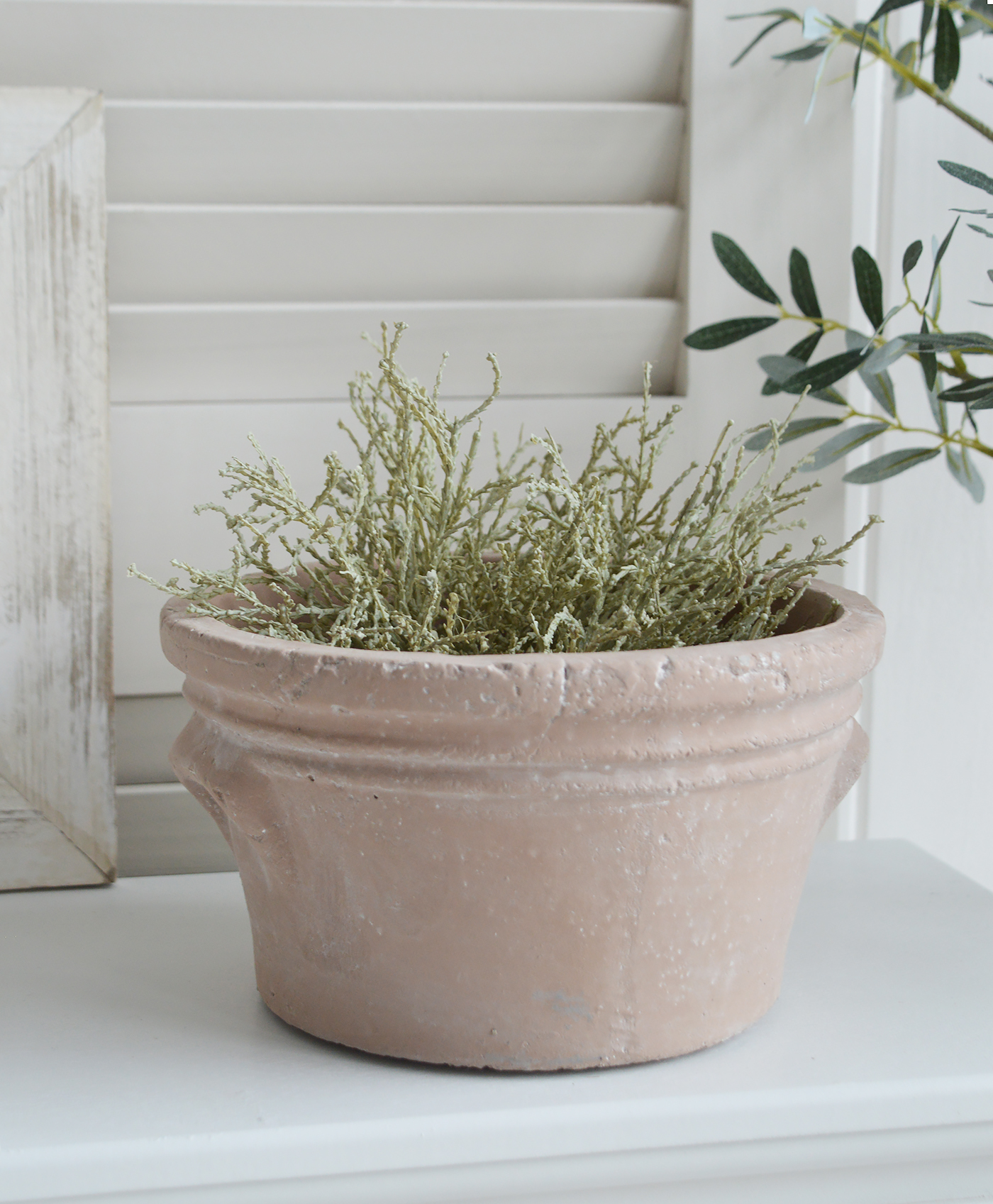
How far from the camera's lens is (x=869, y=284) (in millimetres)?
774

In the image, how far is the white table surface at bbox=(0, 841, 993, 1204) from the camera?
1.51 feet

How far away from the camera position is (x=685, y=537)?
2.00 ft

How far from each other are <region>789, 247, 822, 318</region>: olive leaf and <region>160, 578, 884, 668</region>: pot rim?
32cm

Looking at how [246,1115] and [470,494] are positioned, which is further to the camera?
[470,494]

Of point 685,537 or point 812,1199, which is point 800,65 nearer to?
point 685,537

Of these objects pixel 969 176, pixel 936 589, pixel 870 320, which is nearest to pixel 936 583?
pixel 936 589

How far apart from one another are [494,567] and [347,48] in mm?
436

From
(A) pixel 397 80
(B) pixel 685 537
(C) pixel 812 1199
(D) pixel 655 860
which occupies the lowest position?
(C) pixel 812 1199

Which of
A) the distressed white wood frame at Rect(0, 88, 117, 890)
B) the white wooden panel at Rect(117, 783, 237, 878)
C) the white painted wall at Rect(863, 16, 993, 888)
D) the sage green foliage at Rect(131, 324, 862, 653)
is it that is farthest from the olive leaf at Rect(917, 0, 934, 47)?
the white wooden panel at Rect(117, 783, 237, 878)

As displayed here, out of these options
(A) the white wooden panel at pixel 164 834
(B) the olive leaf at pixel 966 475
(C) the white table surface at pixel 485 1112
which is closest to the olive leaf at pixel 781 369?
(B) the olive leaf at pixel 966 475

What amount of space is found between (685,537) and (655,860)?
20cm

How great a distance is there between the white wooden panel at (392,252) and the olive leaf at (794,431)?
0.51 ft

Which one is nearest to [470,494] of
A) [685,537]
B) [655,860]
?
[685,537]

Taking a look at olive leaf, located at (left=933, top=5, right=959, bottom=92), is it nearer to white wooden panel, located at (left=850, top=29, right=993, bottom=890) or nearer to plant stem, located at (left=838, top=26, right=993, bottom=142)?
plant stem, located at (left=838, top=26, right=993, bottom=142)
